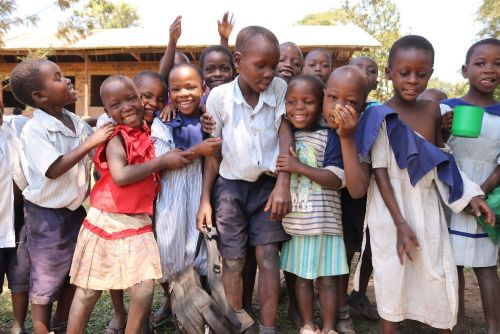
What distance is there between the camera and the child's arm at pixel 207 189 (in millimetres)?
2278

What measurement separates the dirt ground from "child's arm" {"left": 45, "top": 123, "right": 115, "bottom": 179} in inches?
44.3

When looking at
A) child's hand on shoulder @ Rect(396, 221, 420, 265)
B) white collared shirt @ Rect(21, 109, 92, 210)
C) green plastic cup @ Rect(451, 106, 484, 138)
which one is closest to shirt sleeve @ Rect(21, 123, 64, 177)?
white collared shirt @ Rect(21, 109, 92, 210)

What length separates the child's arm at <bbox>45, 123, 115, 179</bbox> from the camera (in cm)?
211

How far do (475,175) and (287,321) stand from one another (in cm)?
142

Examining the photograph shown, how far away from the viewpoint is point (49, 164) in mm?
2146

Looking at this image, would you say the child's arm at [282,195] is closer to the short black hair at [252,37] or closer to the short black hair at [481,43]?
the short black hair at [252,37]

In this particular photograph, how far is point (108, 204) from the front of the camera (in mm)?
2121

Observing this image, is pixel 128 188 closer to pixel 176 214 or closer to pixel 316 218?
pixel 176 214

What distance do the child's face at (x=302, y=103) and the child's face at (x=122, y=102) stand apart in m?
0.79

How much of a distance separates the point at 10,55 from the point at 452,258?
47.1 ft

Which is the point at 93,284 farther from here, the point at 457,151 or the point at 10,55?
the point at 10,55

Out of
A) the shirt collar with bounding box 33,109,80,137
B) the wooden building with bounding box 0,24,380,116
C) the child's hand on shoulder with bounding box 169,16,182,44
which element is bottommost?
the shirt collar with bounding box 33,109,80,137

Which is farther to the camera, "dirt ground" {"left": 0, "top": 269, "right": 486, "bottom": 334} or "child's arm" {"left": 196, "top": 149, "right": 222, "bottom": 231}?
"dirt ground" {"left": 0, "top": 269, "right": 486, "bottom": 334}

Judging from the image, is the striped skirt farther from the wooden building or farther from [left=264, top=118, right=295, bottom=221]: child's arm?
the wooden building
